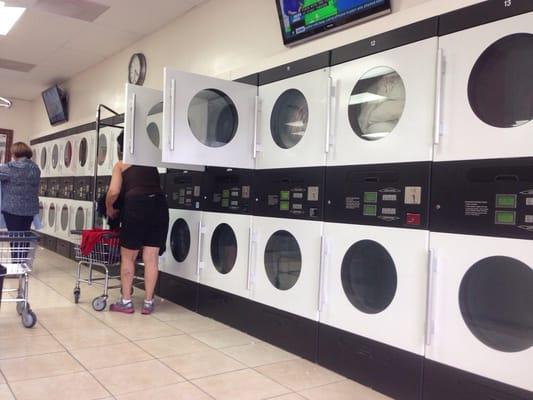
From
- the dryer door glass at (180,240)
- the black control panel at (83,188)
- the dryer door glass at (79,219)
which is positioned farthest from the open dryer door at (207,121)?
the dryer door glass at (79,219)

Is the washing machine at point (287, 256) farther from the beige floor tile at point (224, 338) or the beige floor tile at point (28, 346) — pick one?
the beige floor tile at point (28, 346)

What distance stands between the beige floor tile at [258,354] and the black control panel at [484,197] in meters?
1.32

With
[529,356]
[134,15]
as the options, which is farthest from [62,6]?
[529,356]

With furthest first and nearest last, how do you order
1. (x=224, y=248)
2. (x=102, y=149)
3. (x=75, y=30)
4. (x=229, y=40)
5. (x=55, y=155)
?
(x=55, y=155)
(x=102, y=149)
(x=75, y=30)
(x=229, y=40)
(x=224, y=248)

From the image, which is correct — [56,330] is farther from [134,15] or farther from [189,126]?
[134,15]

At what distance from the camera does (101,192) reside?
5.78m

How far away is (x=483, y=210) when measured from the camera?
205 centimetres

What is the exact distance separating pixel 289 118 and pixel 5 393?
7.30 ft

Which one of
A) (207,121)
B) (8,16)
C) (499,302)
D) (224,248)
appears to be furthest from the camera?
(8,16)

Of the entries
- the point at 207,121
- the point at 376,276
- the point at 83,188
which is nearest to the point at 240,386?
the point at 376,276

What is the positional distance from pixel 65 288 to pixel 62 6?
2867 mm

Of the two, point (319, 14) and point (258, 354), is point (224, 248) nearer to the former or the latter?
point (258, 354)

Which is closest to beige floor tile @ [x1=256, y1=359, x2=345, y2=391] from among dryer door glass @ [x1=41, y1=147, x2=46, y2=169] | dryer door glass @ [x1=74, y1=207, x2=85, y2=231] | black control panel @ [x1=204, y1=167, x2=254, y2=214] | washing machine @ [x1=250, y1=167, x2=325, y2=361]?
washing machine @ [x1=250, y1=167, x2=325, y2=361]

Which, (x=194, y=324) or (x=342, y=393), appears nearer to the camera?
(x=342, y=393)
